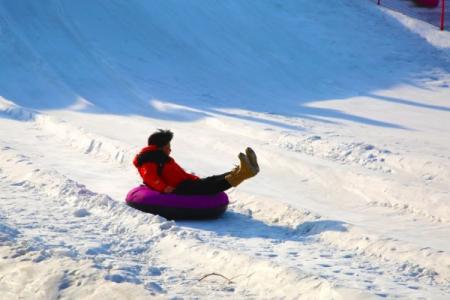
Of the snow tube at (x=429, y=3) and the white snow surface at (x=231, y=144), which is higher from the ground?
the snow tube at (x=429, y=3)

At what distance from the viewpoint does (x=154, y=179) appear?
290 inches

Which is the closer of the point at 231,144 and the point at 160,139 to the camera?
the point at 160,139

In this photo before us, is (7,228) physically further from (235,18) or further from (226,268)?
(235,18)

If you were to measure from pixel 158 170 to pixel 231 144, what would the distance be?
345 cm

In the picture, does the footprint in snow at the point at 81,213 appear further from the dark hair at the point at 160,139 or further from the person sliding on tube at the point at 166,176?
the dark hair at the point at 160,139

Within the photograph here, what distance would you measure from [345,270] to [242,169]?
65.7 inches

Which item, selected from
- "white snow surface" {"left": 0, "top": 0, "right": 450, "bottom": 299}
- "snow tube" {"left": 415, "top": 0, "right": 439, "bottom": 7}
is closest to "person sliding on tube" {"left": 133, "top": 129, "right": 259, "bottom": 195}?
"white snow surface" {"left": 0, "top": 0, "right": 450, "bottom": 299}

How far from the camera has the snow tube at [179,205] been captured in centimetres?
725

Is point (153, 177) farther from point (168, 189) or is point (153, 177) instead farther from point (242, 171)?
point (242, 171)

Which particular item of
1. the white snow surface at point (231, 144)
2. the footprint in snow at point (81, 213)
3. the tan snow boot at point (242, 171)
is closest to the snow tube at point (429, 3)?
the white snow surface at point (231, 144)

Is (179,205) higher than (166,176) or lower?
lower

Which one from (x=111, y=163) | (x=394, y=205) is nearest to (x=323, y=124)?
(x=111, y=163)

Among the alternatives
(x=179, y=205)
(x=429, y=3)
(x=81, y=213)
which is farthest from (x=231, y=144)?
(x=429, y=3)

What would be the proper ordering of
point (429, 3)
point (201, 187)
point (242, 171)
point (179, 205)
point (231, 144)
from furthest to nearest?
point (429, 3) < point (231, 144) < point (201, 187) < point (179, 205) < point (242, 171)
